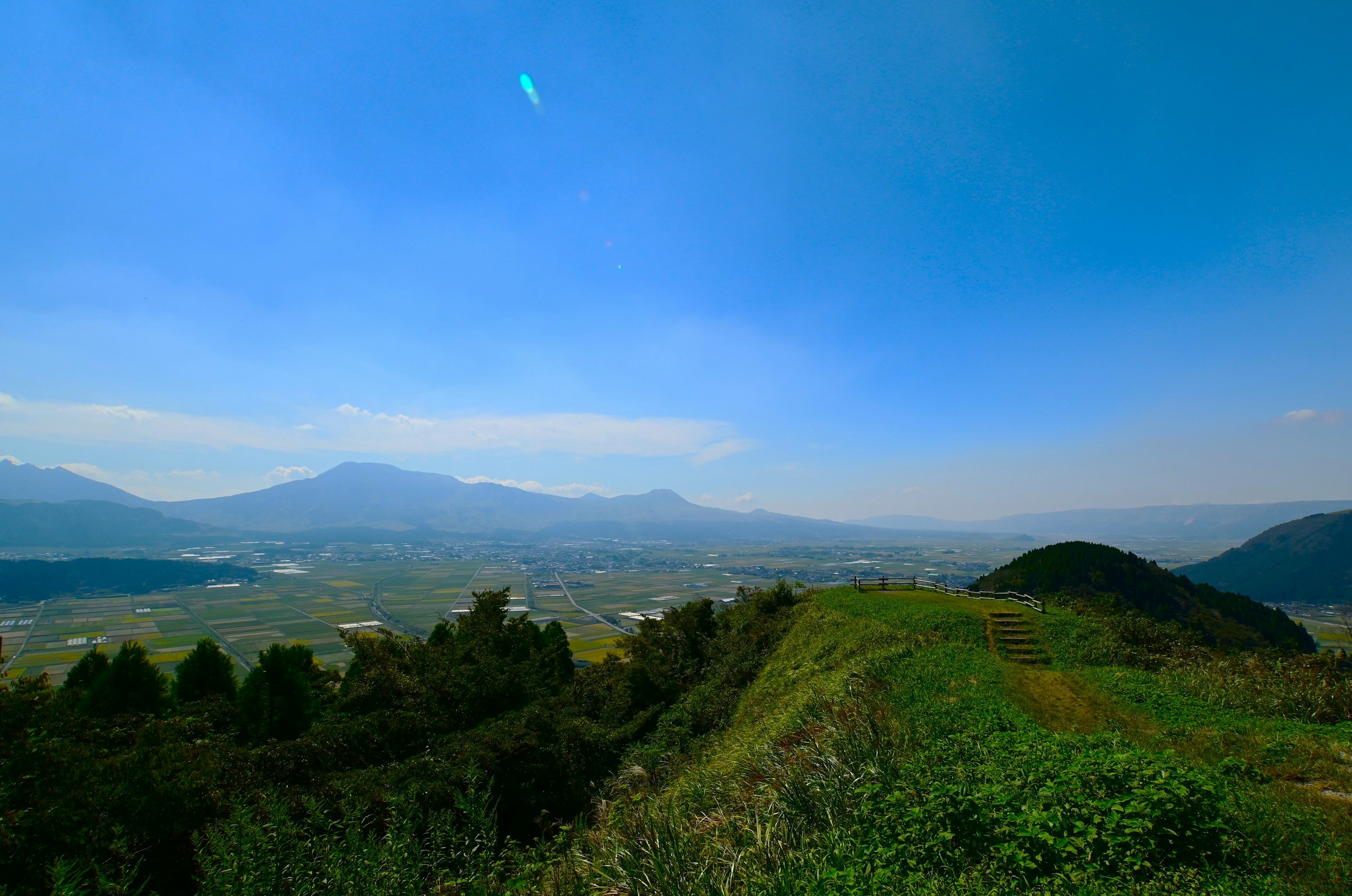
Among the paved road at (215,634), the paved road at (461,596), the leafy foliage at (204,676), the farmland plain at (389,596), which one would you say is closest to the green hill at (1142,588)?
the farmland plain at (389,596)

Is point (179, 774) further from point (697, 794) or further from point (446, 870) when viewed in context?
point (697, 794)

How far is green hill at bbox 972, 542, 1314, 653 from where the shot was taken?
139ft

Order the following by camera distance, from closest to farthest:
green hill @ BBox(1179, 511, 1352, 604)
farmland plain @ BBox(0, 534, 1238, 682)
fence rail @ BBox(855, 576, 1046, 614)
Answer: fence rail @ BBox(855, 576, 1046, 614) → farmland plain @ BBox(0, 534, 1238, 682) → green hill @ BBox(1179, 511, 1352, 604)

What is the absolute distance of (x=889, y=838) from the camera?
5.68 m

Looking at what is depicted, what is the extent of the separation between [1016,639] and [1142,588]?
41.3m

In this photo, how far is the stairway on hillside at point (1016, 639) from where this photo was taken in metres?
15.8

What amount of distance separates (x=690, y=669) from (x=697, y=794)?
19.0 metres

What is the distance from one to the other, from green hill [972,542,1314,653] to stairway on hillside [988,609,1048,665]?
81.3ft

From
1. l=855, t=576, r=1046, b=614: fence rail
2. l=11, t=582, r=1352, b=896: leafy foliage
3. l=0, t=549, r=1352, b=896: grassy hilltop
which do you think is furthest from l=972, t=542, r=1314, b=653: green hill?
l=0, t=549, r=1352, b=896: grassy hilltop

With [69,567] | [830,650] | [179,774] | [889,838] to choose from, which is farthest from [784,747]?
[69,567]

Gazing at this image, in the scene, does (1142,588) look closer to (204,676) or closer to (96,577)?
(204,676)

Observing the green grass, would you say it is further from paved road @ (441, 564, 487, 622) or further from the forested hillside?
the forested hillside

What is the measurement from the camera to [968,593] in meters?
25.9

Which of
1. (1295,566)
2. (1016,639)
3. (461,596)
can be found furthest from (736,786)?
(1295,566)
